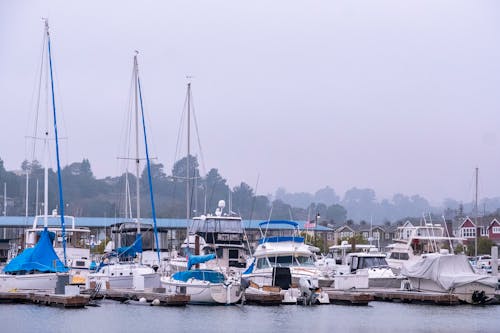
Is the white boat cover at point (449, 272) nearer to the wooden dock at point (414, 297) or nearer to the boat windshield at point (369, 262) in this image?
the wooden dock at point (414, 297)

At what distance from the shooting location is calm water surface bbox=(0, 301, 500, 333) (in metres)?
49.6

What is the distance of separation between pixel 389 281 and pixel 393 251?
9.90 metres

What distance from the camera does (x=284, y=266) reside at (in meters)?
62.1

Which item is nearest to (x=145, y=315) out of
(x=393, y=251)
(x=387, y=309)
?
(x=387, y=309)

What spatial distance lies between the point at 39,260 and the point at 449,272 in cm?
2464

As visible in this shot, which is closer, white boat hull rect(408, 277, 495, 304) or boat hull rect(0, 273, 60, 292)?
white boat hull rect(408, 277, 495, 304)

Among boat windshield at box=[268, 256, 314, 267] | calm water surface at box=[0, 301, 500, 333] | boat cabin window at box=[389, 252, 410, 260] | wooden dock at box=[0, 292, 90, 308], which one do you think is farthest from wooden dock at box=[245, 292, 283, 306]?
boat cabin window at box=[389, 252, 410, 260]

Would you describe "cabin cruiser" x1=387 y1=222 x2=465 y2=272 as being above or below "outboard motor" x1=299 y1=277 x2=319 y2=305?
above

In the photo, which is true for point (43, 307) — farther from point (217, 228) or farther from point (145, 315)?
point (217, 228)

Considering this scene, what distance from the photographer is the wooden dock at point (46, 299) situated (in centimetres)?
5447

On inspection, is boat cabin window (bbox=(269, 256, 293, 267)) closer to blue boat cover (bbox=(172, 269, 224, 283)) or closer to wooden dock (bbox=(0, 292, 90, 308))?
blue boat cover (bbox=(172, 269, 224, 283))

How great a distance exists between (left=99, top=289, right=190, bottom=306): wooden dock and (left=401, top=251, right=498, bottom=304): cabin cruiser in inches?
636

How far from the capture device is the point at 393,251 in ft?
263

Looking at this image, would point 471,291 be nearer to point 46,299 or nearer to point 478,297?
point 478,297
